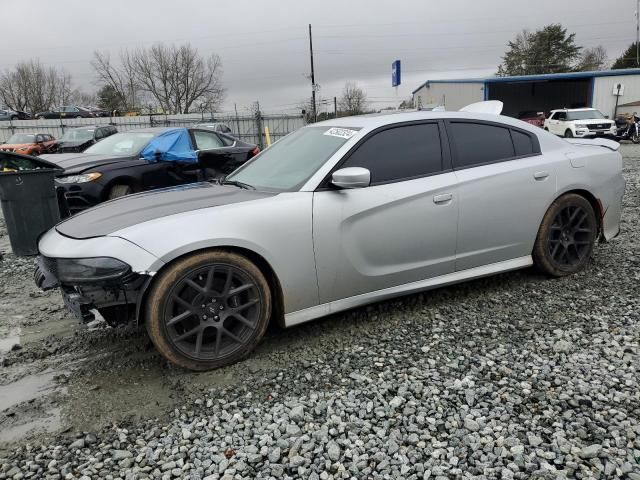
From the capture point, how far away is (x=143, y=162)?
7578 millimetres

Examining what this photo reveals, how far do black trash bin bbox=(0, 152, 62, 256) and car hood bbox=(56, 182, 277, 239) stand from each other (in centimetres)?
274

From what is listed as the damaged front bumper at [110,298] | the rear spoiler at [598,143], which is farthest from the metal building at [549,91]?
the damaged front bumper at [110,298]

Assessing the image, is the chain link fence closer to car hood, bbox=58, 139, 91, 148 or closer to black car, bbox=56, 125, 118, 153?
black car, bbox=56, 125, 118, 153

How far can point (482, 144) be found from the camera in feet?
13.1

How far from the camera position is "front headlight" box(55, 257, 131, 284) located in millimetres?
2742

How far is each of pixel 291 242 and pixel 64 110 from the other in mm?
46912

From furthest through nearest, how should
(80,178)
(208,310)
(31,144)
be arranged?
(31,144) → (80,178) → (208,310)

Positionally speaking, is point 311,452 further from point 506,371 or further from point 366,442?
point 506,371

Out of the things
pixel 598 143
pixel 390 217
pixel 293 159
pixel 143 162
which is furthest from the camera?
pixel 143 162

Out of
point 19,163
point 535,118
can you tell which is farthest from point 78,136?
point 535,118

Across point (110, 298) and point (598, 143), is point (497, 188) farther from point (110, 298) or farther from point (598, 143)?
point (110, 298)

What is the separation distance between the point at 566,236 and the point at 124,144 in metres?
6.88

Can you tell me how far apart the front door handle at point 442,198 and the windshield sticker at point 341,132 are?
770 mm

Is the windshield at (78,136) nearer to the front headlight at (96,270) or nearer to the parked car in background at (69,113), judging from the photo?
the front headlight at (96,270)
